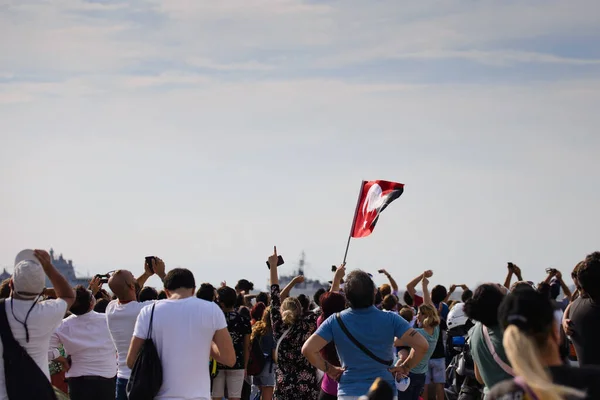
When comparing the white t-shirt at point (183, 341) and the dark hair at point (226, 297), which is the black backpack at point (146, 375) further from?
the dark hair at point (226, 297)

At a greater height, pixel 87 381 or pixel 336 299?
pixel 336 299

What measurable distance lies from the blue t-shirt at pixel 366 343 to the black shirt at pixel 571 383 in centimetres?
347

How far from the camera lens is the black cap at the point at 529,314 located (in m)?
4.33

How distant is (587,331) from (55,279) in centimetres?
398

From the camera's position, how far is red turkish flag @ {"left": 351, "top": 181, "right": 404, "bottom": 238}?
13547 mm

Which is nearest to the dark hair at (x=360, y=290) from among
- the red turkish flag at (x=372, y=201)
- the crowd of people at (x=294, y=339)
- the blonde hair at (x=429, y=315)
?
the crowd of people at (x=294, y=339)

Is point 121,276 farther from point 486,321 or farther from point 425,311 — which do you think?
point 425,311

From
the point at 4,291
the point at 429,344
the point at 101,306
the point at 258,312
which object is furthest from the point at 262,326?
the point at 4,291

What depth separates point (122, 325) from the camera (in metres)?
8.69

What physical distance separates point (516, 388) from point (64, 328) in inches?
240

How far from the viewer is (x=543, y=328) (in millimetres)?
4348

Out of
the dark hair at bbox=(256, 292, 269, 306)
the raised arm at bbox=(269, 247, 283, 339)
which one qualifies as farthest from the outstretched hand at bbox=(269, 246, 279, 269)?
the dark hair at bbox=(256, 292, 269, 306)

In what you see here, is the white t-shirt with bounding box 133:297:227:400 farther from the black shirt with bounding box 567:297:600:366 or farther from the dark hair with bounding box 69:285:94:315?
the black shirt with bounding box 567:297:600:366

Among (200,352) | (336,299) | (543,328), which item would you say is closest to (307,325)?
(336,299)
